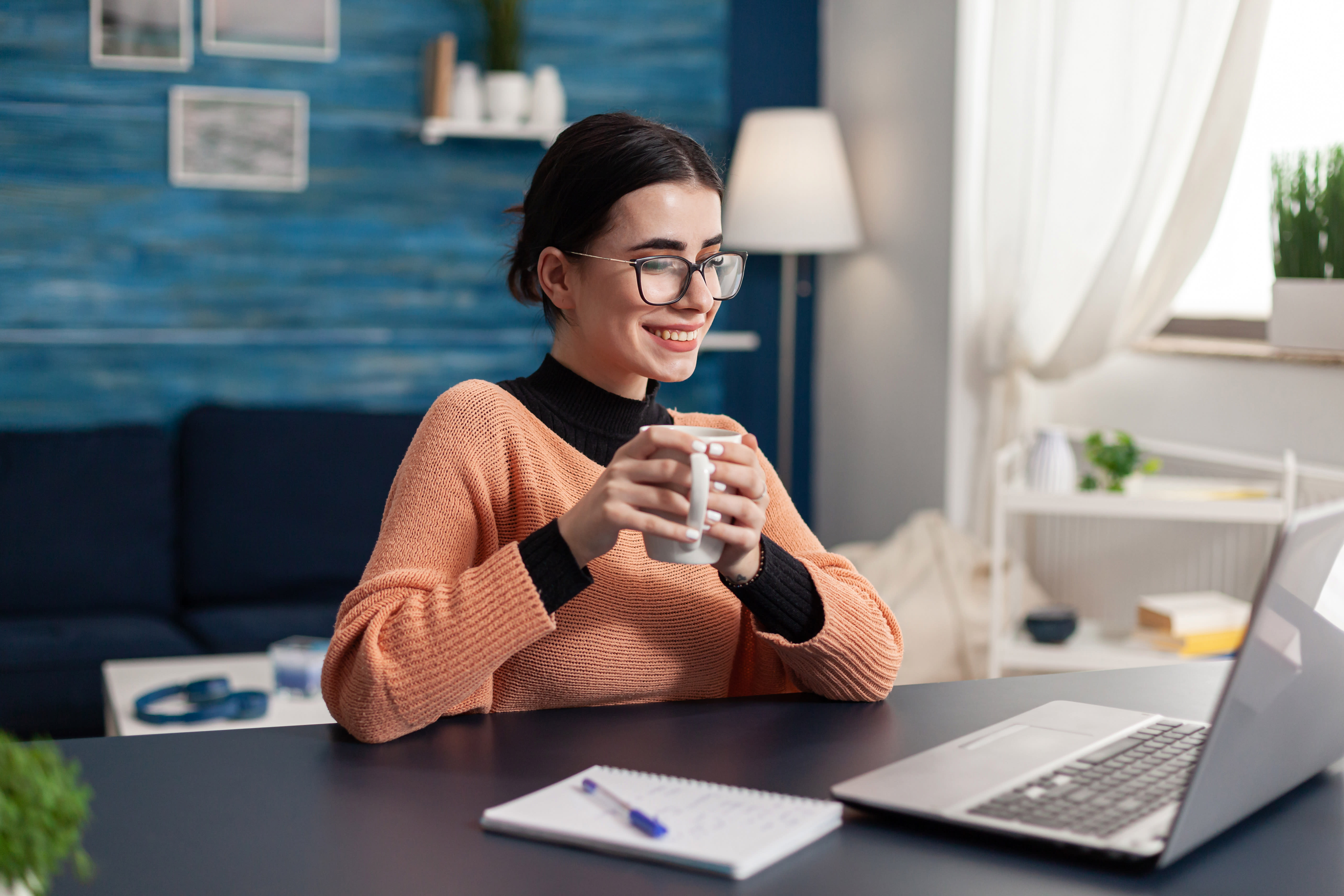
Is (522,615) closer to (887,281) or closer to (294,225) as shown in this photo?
(294,225)

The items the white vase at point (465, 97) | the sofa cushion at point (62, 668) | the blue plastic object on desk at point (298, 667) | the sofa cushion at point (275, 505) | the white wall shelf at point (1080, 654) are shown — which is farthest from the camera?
the white vase at point (465, 97)

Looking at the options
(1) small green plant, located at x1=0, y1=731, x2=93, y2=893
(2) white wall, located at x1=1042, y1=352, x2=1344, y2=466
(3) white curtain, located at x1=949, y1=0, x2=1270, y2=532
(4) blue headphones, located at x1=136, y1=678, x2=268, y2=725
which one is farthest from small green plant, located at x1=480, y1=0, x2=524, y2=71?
(1) small green plant, located at x1=0, y1=731, x2=93, y2=893

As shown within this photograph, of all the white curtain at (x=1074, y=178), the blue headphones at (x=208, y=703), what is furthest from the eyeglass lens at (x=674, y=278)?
the white curtain at (x=1074, y=178)

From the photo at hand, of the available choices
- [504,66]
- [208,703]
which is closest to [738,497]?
[208,703]

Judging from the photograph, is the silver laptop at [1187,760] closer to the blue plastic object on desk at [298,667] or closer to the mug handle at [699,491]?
the mug handle at [699,491]

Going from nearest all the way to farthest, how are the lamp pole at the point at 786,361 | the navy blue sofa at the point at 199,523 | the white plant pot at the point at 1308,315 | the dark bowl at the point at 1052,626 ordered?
the white plant pot at the point at 1308,315 → the dark bowl at the point at 1052,626 → the navy blue sofa at the point at 199,523 → the lamp pole at the point at 786,361

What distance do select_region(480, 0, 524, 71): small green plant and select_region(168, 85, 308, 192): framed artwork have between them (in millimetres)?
539

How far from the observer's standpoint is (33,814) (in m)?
0.51

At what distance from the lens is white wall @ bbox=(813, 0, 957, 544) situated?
3.56 meters

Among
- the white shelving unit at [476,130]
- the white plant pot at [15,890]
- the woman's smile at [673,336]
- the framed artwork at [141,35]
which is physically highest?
the framed artwork at [141,35]

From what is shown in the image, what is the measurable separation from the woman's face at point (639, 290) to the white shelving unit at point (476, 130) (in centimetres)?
240

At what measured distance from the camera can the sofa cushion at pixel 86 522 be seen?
122 inches

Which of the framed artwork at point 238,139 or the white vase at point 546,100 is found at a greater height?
the white vase at point 546,100

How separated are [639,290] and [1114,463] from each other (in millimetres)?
1622
